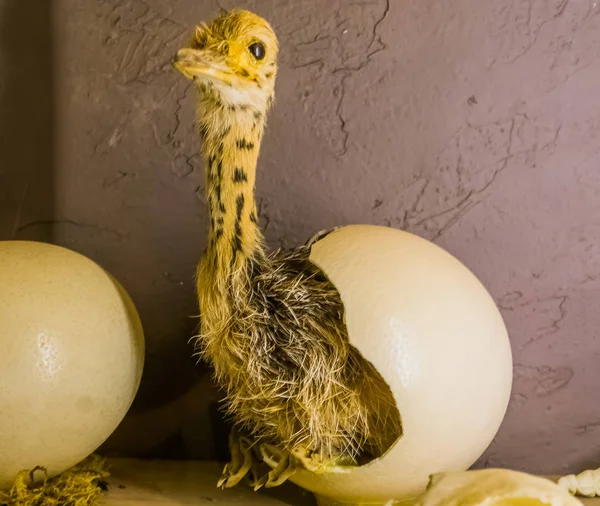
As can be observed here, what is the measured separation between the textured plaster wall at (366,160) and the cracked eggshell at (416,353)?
9.0 inches

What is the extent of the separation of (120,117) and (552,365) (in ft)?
2.19

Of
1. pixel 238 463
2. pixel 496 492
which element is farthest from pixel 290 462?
pixel 496 492

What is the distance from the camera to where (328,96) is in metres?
0.85

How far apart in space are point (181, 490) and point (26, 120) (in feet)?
1.73

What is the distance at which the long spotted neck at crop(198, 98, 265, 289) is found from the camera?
0.63 metres

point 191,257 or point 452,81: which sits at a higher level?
point 452,81

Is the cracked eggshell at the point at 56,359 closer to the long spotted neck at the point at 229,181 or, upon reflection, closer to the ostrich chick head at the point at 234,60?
the long spotted neck at the point at 229,181

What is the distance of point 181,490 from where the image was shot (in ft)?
2.50

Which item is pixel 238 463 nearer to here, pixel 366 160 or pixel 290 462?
pixel 290 462

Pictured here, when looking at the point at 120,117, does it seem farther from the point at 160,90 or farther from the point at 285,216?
the point at 285,216

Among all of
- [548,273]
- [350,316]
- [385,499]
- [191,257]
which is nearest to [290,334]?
[350,316]

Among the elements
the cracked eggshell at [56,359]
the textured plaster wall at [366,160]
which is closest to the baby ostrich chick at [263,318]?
the cracked eggshell at [56,359]

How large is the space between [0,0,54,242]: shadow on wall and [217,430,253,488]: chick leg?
1.29 feet

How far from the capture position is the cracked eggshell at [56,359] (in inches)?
23.5
